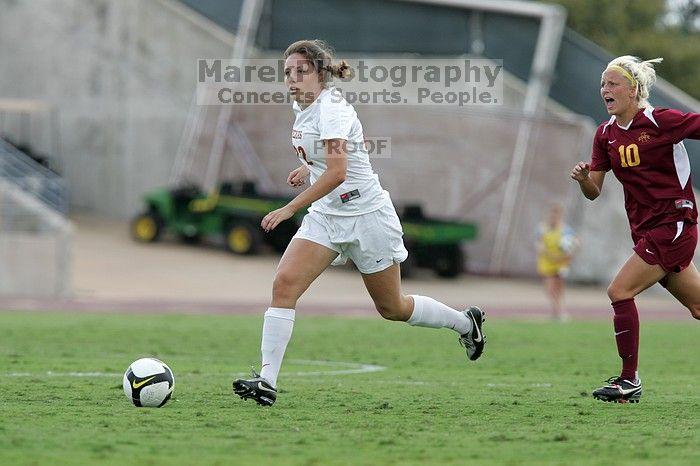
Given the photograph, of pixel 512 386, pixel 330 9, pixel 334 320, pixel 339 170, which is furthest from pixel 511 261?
pixel 339 170

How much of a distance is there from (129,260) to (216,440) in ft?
81.2

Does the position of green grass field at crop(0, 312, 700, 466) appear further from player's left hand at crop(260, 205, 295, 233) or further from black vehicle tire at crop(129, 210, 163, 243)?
black vehicle tire at crop(129, 210, 163, 243)

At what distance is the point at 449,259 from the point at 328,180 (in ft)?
71.6

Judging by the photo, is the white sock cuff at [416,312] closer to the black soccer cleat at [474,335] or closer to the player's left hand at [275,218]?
the black soccer cleat at [474,335]

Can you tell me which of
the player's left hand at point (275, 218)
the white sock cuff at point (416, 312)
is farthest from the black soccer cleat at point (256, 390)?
the white sock cuff at point (416, 312)

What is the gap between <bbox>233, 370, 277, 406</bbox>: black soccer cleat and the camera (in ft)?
25.2

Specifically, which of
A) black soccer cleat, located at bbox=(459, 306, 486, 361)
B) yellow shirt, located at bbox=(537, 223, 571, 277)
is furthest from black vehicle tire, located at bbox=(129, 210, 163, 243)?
black soccer cleat, located at bbox=(459, 306, 486, 361)

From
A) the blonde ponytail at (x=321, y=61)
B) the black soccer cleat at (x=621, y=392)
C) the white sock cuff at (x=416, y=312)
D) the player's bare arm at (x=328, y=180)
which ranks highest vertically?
the blonde ponytail at (x=321, y=61)

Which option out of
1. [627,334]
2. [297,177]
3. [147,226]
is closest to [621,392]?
[627,334]

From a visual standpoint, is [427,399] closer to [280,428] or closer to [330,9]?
[280,428]

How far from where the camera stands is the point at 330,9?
31.2 meters

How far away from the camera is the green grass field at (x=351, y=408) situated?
603 centimetres

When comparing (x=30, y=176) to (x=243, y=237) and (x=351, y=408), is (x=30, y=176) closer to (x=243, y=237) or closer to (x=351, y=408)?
(x=243, y=237)

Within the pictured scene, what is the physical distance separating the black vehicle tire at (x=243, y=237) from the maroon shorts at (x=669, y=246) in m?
22.7
